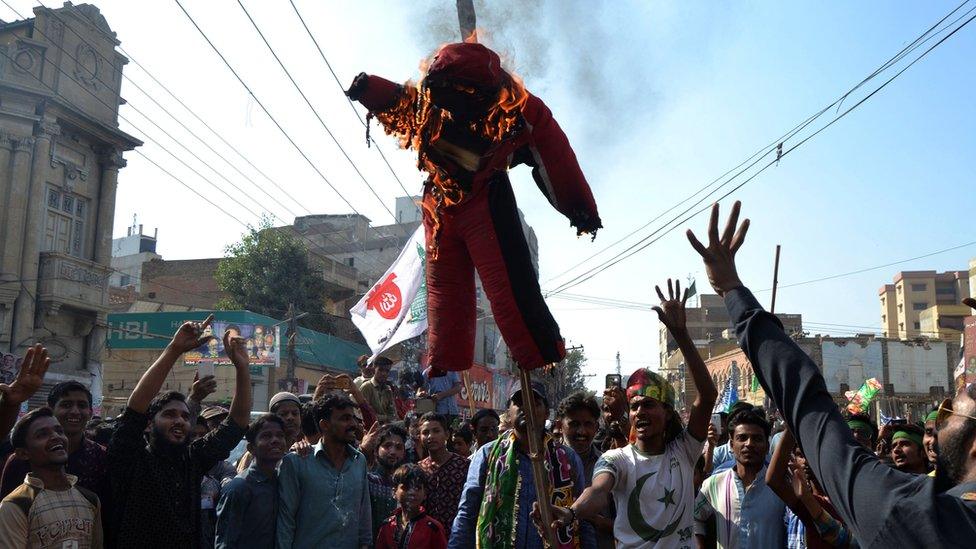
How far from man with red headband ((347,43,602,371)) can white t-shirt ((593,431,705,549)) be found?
640 mm

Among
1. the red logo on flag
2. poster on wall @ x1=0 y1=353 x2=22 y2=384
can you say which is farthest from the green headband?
poster on wall @ x1=0 y1=353 x2=22 y2=384

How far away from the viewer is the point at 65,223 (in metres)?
23.7

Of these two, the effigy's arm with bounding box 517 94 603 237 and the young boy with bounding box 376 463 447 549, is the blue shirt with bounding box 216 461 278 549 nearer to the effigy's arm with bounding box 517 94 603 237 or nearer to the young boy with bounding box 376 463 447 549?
the young boy with bounding box 376 463 447 549

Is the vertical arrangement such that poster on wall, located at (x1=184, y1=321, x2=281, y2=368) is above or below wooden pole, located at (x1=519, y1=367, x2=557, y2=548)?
above

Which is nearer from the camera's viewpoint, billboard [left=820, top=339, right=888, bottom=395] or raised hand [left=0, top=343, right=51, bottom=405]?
raised hand [left=0, top=343, right=51, bottom=405]

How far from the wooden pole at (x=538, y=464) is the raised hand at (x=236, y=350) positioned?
1662 millimetres

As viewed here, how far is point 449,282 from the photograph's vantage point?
461cm

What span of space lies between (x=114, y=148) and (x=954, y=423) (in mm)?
25560

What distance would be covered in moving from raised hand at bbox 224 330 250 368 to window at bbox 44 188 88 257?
2026 cm

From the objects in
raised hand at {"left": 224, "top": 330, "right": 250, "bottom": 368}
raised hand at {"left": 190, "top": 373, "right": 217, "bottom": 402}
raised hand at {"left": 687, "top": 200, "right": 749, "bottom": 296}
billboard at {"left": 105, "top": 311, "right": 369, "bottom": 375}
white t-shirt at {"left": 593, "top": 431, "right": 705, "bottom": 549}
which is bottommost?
white t-shirt at {"left": 593, "top": 431, "right": 705, "bottom": 549}

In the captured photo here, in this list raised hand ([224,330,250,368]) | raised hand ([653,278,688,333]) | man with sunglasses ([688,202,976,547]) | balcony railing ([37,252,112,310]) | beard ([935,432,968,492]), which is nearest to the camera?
man with sunglasses ([688,202,976,547])

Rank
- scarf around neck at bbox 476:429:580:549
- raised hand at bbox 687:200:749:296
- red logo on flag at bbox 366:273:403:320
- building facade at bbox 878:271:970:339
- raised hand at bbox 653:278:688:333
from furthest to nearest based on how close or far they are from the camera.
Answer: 1. building facade at bbox 878:271:970:339
2. red logo on flag at bbox 366:273:403:320
3. scarf around neck at bbox 476:429:580:549
4. raised hand at bbox 653:278:688:333
5. raised hand at bbox 687:200:749:296

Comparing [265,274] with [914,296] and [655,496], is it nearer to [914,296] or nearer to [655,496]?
[655,496]

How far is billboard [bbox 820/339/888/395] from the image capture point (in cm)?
4222
